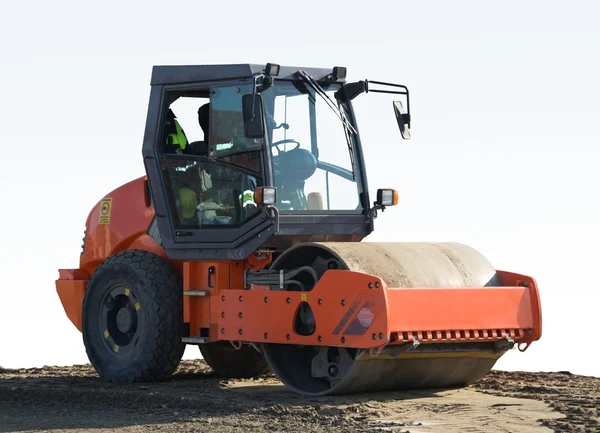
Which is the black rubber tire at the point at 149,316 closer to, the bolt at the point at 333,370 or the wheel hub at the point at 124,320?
the wheel hub at the point at 124,320

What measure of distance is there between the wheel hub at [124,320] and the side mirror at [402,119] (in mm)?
3277

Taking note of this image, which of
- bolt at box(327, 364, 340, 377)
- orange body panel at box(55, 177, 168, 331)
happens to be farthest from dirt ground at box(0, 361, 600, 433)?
orange body panel at box(55, 177, 168, 331)

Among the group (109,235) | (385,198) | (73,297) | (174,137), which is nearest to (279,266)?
(385,198)

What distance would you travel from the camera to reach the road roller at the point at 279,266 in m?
10.5

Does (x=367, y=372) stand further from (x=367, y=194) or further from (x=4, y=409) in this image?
(x=4, y=409)

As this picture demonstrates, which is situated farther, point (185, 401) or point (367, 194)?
point (367, 194)

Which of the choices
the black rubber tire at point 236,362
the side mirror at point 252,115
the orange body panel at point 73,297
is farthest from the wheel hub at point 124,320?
the side mirror at point 252,115

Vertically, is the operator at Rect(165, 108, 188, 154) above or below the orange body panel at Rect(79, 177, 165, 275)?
above

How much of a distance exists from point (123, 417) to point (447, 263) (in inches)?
124

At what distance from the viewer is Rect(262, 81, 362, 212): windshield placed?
37.9ft

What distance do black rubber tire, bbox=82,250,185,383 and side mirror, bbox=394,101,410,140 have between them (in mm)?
2659

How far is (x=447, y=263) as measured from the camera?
1112 centimetres

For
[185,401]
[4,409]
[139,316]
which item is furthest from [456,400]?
[4,409]

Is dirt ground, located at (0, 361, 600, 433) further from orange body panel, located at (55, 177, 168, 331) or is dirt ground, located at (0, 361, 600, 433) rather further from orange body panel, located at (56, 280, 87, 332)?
orange body panel, located at (55, 177, 168, 331)
